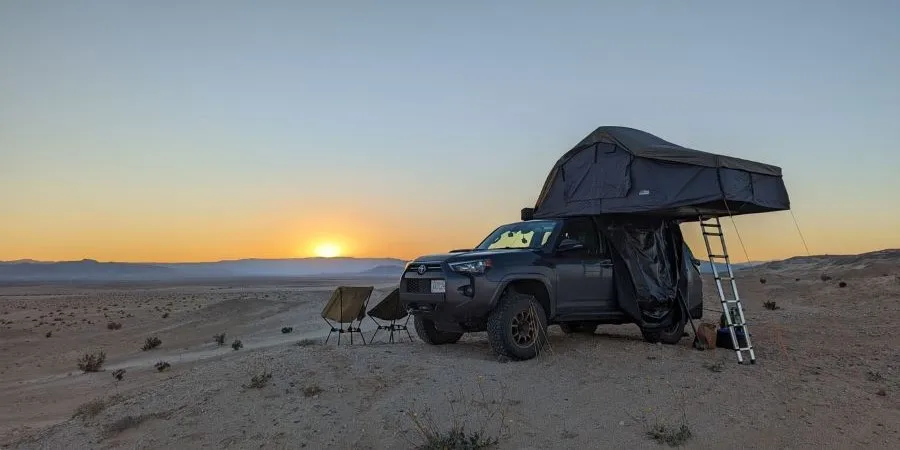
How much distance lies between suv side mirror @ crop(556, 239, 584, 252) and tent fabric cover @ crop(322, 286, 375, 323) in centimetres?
394

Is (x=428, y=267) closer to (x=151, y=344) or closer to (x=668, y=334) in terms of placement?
(x=668, y=334)

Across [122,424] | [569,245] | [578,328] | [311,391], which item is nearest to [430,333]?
[569,245]

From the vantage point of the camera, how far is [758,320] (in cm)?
1473

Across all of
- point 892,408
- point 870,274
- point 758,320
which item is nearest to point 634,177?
point 892,408

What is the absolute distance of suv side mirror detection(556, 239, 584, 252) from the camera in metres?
9.17

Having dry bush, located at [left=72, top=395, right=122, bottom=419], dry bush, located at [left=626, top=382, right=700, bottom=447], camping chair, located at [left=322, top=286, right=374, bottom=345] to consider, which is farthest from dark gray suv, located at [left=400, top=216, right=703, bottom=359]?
dry bush, located at [left=72, top=395, right=122, bottom=419]

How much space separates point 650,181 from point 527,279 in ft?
7.65

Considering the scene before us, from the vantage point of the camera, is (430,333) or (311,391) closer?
(311,391)

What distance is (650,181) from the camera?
877 centimetres

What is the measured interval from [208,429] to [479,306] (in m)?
3.72

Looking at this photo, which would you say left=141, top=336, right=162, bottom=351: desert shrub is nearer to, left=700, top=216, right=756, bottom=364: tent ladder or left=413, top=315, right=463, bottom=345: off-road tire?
left=413, top=315, right=463, bottom=345: off-road tire

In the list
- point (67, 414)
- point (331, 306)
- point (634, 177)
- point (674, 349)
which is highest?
point (634, 177)

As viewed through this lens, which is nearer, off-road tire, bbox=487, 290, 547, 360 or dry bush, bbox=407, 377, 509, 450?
dry bush, bbox=407, 377, 509, 450

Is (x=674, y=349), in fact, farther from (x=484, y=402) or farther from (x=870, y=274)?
(x=870, y=274)
